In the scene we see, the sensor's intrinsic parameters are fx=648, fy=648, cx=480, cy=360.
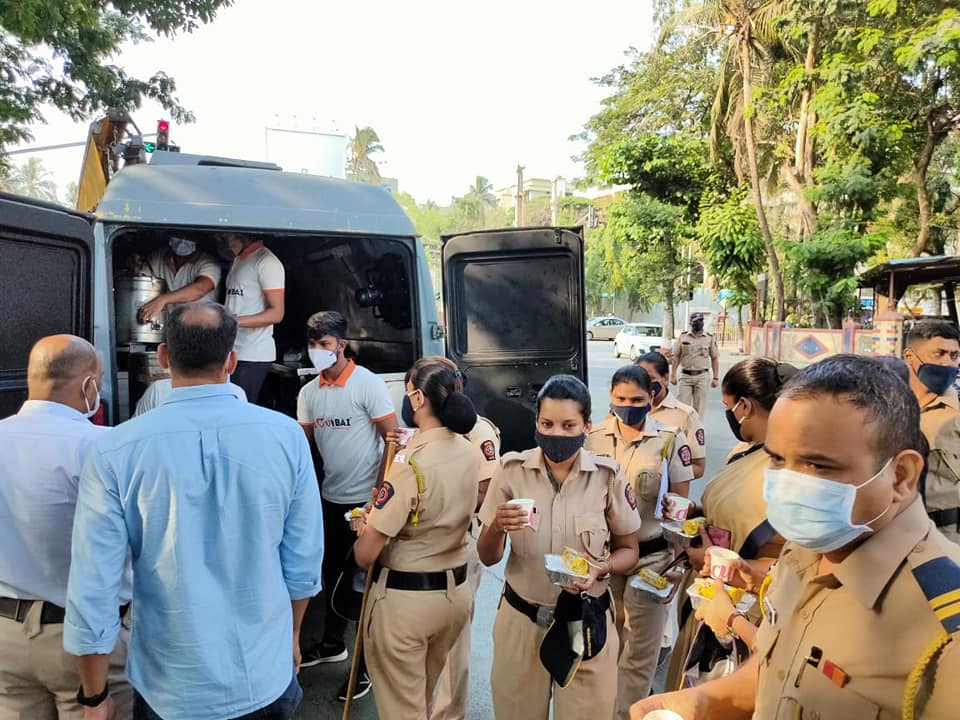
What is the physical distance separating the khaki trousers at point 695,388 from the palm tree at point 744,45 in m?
8.04

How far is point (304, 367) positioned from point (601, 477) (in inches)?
114

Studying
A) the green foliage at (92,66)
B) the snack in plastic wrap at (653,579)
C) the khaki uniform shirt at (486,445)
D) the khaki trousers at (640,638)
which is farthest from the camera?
the green foliage at (92,66)

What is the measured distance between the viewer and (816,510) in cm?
118

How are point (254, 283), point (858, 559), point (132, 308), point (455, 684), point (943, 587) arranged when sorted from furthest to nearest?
1. point (132, 308)
2. point (254, 283)
3. point (455, 684)
4. point (858, 559)
5. point (943, 587)

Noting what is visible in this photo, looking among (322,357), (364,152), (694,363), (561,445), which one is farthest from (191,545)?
(364,152)

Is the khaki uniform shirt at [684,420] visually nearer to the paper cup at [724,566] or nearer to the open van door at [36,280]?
the paper cup at [724,566]

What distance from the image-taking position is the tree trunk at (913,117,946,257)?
14818mm

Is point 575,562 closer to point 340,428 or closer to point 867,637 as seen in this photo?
point 867,637

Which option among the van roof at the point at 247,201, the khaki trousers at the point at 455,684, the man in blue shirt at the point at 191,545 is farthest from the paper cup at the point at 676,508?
the van roof at the point at 247,201

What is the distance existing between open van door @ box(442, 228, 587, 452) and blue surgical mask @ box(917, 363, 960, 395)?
6.83 feet

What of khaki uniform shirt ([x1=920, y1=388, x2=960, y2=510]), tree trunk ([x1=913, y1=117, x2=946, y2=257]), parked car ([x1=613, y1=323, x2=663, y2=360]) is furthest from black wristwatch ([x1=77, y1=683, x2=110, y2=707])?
parked car ([x1=613, y1=323, x2=663, y2=360])

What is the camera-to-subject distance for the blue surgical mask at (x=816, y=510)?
1157 mm

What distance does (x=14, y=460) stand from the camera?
5.84ft

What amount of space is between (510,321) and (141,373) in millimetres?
2465
